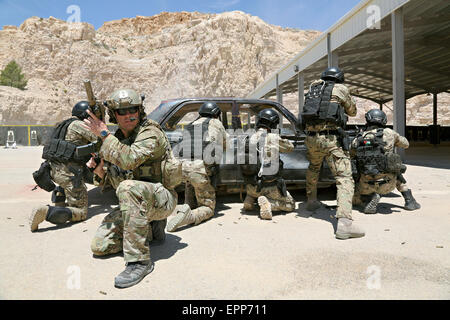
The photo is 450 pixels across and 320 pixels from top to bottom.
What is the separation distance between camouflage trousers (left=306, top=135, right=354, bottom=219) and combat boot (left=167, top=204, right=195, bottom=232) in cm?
156

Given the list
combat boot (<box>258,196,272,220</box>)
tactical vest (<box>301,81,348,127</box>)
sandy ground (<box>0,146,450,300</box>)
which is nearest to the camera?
sandy ground (<box>0,146,450,300</box>)

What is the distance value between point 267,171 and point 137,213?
1973mm

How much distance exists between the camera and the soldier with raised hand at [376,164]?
155 inches

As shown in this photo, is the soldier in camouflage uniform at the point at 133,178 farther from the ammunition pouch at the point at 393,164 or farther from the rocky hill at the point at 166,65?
the rocky hill at the point at 166,65

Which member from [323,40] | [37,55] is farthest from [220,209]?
[37,55]

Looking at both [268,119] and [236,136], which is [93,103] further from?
[236,136]

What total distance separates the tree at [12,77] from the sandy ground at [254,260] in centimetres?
3710

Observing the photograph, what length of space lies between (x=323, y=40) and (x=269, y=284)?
12054 millimetres

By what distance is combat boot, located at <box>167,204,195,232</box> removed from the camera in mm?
3305

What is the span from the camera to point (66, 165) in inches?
147

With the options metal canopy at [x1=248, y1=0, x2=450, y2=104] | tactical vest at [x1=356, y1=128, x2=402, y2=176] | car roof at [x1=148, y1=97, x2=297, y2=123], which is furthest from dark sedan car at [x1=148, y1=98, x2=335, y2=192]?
metal canopy at [x1=248, y1=0, x2=450, y2=104]

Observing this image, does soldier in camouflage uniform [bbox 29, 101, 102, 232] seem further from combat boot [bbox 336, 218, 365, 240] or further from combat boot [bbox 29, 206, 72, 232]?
combat boot [bbox 336, 218, 365, 240]

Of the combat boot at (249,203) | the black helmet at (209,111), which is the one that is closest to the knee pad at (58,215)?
the black helmet at (209,111)

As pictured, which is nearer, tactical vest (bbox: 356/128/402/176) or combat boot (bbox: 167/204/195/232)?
combat boot (bbox: 167/204/195/232)
